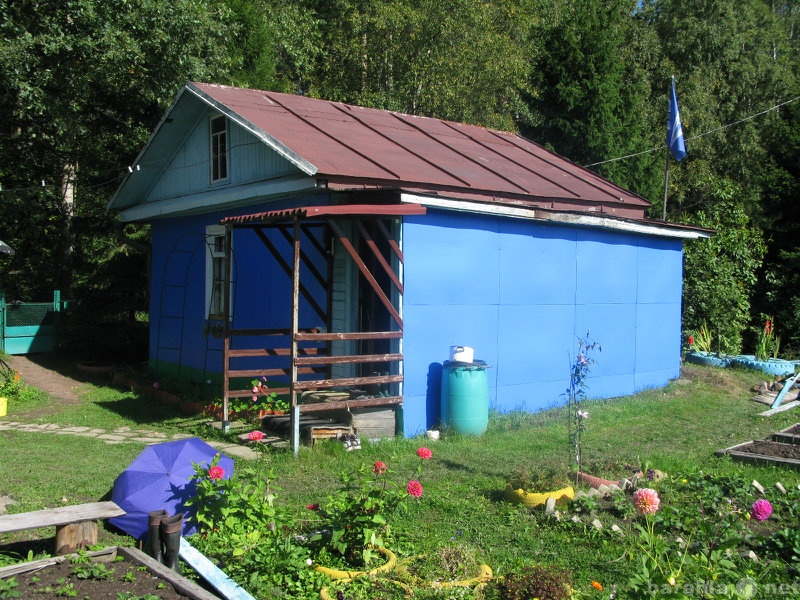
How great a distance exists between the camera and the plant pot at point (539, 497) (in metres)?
5.68

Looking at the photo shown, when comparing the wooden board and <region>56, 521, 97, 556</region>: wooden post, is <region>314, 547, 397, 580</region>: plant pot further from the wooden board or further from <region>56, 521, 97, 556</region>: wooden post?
<region>56, 521, 97, 556</region>: wooden post

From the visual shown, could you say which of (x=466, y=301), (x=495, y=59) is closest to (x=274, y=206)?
(x=466, y=301)

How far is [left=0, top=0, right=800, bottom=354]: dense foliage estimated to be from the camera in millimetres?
15398

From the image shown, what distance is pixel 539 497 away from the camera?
226 inches

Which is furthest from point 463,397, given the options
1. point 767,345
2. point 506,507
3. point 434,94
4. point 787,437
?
point 434,94

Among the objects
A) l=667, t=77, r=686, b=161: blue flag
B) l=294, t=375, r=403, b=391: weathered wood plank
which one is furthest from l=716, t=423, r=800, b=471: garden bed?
l=667, t=77, r=686, b=161: blue flag

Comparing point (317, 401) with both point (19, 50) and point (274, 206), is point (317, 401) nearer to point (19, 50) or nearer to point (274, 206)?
point (274, 206)

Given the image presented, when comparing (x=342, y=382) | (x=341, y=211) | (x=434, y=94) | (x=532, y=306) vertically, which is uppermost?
(x=434, y=94)

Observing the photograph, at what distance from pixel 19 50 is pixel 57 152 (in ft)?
13.2

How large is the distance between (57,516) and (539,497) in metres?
3.49

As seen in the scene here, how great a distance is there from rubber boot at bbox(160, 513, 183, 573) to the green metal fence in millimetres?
13750

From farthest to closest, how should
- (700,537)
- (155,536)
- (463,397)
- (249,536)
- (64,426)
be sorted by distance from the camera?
(64,426), (463,397), (700,537), (249,536), (155,536)

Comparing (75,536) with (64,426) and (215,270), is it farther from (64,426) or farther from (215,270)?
Answer: (215,270)

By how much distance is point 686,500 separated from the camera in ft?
18.6
